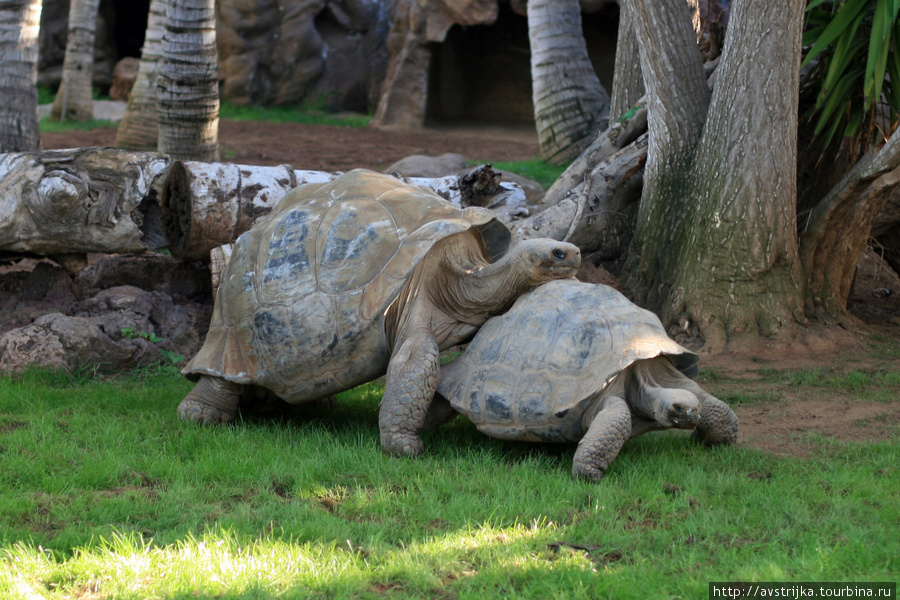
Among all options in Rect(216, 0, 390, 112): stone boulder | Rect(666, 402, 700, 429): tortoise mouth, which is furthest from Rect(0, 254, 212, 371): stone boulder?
Rect(216, 0, 390, 112): stone boulder

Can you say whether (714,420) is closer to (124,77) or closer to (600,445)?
(600,445)

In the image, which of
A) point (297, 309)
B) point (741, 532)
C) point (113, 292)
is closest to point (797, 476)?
point (741, 532)

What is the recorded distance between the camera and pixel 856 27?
215 inches

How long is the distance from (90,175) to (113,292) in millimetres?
810

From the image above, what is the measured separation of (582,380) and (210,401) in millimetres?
2023

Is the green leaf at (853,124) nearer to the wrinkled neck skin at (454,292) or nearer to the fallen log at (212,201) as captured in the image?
the fallen log at (212,201)

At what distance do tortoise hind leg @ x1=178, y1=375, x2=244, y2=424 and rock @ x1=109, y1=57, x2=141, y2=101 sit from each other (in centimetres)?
1481

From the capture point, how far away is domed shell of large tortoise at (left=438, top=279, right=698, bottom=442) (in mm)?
3529

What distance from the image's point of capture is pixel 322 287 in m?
4.12

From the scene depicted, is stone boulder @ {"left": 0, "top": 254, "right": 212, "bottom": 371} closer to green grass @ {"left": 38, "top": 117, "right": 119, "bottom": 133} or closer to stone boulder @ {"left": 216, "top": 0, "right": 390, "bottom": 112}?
green grass @ {"left": 38, "top": 117, "right": 119, "bottom": 133}

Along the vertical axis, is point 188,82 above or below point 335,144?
above

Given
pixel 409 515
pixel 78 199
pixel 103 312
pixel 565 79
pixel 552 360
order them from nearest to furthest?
1. pixel 409 515
2. pixel 552 360
3. pixel 78 199
4. pixel 103 312
5. pixel 565 79

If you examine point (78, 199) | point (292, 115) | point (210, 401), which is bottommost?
point (210, 401)

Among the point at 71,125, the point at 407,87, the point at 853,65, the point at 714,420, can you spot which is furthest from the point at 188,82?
the point at 407,87
